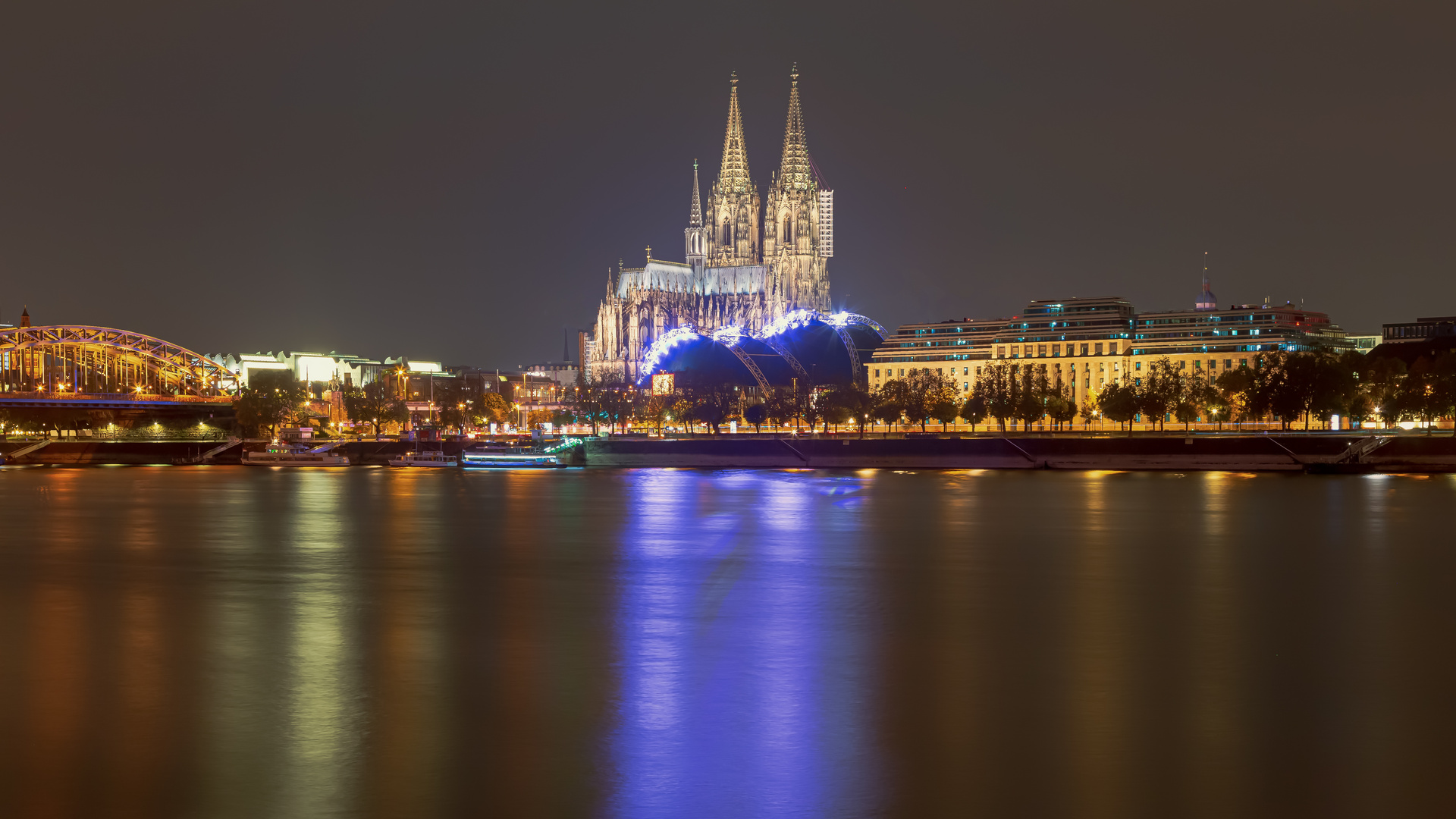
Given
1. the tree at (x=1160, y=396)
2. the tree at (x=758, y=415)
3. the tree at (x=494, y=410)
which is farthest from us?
the tree at (x=494, y=410)

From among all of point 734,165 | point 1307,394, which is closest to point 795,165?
point 734,165

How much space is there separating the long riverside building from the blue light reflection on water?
358 feet

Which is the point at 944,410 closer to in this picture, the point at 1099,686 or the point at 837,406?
the point at 837,406

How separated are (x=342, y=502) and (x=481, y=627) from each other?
30.8 m

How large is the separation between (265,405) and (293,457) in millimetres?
31118

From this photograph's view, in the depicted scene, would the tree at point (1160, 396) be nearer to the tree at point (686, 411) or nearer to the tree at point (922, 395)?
the tree at point (922, 395)

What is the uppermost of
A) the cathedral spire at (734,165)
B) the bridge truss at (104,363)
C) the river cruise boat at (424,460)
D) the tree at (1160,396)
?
the cathedral spire at (734,165)

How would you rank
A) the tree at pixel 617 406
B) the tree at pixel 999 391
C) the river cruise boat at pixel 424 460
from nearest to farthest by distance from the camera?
1. the river cruise boat at pixel 424 460
2. the tree at pixel 999 391
3. the tree at pixel 617 406

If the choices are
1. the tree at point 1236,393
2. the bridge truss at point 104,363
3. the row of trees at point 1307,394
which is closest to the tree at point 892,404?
the row of trees at point 1307,394

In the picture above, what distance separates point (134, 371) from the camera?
135m

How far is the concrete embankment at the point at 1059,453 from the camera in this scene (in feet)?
218

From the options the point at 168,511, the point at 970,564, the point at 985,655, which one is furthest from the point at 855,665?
the point at 168,511

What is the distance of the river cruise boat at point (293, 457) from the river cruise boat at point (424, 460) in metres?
4.58

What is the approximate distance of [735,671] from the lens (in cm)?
1633
